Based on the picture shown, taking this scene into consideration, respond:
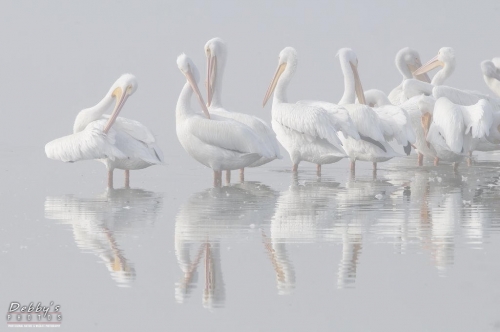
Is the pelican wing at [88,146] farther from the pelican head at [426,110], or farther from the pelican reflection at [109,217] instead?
the pelican head at [426,110]

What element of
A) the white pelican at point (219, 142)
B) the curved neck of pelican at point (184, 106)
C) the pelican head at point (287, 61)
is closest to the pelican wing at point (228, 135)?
the white pelican at point (219, 142)

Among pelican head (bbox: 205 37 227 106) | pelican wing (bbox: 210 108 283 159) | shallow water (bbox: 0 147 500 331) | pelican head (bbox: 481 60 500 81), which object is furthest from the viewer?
pelican head (bbox: 481 60 500 81)

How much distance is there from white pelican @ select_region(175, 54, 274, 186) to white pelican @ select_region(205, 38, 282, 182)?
0.24m

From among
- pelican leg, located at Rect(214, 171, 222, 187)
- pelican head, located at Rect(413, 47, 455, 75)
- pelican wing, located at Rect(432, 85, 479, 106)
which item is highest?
pelican head, located at Rect(413, 47, 455, 75)

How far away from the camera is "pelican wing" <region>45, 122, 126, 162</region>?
935 centimetres

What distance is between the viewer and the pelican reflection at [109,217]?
618 centimetres

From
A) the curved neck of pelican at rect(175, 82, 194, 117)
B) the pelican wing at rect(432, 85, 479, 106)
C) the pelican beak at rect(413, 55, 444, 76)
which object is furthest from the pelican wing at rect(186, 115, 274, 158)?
the pelican beak at rect(413, 55, 444, 76)

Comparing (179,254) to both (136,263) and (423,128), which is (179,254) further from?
(423,128)

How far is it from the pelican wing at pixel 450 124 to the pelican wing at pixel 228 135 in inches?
70.1

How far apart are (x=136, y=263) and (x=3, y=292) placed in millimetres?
809

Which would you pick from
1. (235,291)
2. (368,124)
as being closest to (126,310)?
(235,291)

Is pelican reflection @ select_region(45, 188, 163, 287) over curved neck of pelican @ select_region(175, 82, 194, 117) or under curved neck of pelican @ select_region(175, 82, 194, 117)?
under

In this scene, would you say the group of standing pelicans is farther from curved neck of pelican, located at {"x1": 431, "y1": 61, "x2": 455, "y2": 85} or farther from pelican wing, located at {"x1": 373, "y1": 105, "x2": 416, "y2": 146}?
curved neck of pelican, located at {"x1": 431, "y1": 61, "x2": 455, "y2": 85}

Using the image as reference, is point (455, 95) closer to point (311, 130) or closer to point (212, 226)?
point (311, 130)
